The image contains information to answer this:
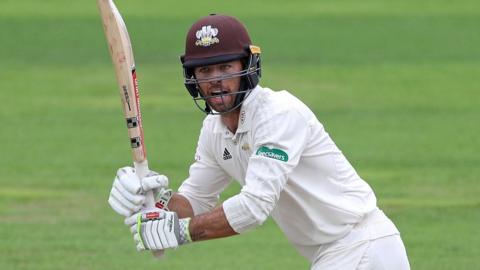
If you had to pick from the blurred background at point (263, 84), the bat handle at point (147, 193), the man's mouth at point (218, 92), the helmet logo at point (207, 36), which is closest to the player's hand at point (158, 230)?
the bat handle at point (147, 193)

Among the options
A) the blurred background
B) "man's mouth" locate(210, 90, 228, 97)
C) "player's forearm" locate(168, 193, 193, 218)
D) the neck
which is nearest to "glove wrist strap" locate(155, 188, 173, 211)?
"player's forearm" locate(168, 193, 193, 218)

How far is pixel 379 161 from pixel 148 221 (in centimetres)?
850

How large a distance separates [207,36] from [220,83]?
22 centimetres

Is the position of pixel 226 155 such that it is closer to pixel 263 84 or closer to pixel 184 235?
pixel 184 235

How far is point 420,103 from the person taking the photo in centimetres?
1845

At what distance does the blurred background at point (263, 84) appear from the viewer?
10328mm

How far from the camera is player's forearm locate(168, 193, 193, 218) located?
638 centimetres

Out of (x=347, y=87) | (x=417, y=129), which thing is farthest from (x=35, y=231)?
(x=347, y=87)

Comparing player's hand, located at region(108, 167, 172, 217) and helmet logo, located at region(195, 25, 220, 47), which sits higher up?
helmet logo, located at region(195, 25, 220, 47)

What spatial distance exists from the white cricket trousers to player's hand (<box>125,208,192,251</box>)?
700 millimetres

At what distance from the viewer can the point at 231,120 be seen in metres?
5.90

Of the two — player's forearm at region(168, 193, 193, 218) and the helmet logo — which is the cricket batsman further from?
player's forearm at region(168, 193, 193, 218)

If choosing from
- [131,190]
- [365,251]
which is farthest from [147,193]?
[365,251]

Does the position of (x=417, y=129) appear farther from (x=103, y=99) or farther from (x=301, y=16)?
(x=301, y=16)
